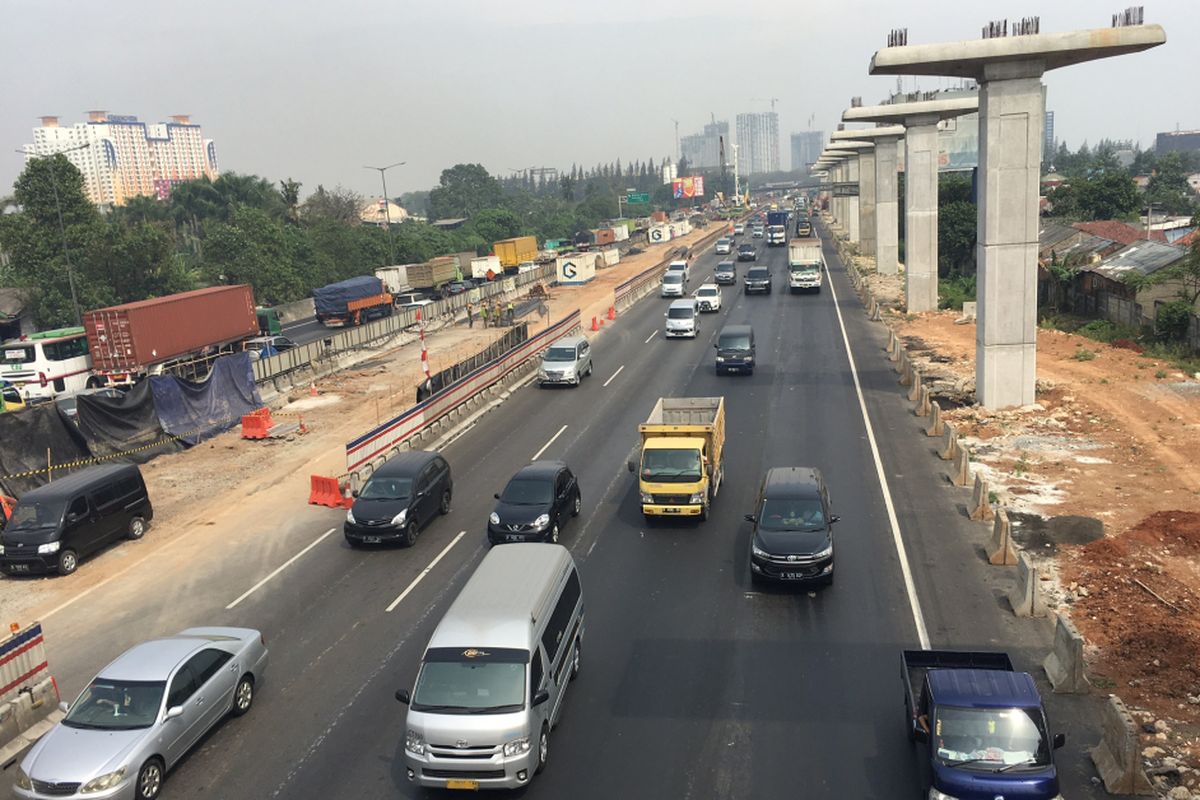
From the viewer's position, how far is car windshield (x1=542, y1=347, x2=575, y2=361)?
133ft

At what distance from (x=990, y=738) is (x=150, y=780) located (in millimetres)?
11269

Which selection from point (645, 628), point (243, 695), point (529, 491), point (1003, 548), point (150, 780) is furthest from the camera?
point (529, 491)

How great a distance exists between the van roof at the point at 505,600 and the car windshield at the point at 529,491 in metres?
5.40

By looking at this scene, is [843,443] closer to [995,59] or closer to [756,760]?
[995,59]

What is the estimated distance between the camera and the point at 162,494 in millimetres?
29141

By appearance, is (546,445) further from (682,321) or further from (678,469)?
(682,321)

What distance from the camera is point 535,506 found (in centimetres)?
2181

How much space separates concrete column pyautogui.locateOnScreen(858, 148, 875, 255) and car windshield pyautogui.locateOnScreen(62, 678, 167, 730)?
82791 mm

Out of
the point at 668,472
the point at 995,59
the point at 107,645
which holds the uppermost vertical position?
the point at 995,59

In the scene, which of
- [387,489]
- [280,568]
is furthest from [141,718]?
[387,489]

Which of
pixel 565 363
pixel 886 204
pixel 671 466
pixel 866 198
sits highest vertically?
pixel 866 198

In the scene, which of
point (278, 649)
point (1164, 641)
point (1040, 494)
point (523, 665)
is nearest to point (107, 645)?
point (278, 649)

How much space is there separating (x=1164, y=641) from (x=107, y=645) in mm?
19711

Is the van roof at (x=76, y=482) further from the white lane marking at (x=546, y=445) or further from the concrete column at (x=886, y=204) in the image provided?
the concrete column at (x=886, y=204)
